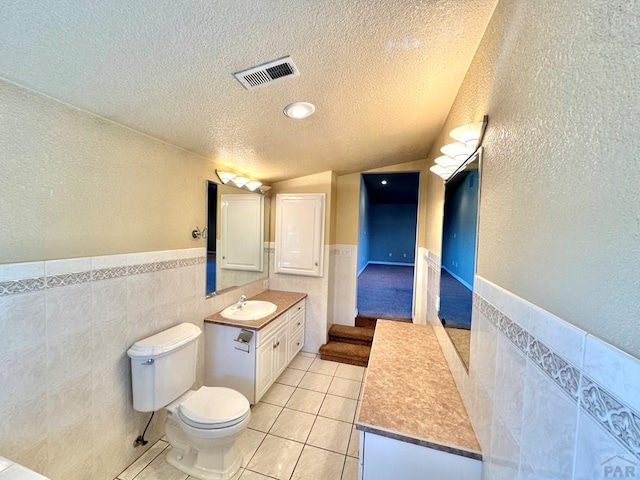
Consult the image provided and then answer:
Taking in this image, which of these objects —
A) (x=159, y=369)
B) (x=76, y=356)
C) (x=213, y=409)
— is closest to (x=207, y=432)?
(x=213, y=409)

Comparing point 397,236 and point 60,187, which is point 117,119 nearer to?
point 60,187

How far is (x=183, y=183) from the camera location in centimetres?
196

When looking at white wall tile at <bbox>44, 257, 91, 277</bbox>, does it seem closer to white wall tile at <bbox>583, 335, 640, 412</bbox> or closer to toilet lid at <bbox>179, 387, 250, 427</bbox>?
toilet lid at <bbox>179, 387, 250, 427</bbox>

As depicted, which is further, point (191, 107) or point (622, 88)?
point (191, 107)

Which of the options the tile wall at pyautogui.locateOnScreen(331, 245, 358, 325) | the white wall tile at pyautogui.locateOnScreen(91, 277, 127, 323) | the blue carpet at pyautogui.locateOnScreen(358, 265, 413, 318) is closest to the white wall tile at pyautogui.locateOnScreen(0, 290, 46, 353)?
the white wall tile at pyautogui.locateOnScreen(91, 277, 127, 323)

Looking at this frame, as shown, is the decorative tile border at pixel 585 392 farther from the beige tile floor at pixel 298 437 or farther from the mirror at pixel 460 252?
the beige tile floor at pixel 298 437

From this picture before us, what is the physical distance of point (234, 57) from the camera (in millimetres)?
1021

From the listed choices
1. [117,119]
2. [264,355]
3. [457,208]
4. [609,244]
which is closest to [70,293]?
[117,119]

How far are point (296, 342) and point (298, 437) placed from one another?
42.0 inches

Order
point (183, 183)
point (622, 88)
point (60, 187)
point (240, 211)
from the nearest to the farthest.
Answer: point (622, 88) < point (60, 187) < point (183, 183) < point (240, 211)

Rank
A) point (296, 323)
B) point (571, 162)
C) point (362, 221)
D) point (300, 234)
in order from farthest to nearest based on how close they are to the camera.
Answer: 1. point (362, 221)
2. point (300, 234)
3. point (296, 323)
4. point (571, 162)

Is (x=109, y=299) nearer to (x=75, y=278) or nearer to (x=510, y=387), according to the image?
(x=75, y=278)

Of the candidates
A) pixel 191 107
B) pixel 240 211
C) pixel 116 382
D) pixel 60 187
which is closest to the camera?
pixel 60 187

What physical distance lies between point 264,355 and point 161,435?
89 cm
